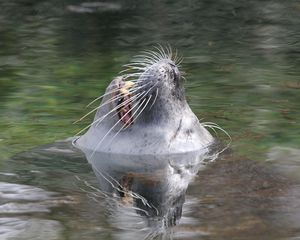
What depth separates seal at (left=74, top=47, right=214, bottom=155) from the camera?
6.60 meters

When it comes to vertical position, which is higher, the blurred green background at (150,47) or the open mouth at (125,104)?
the open mouth at (125,104)

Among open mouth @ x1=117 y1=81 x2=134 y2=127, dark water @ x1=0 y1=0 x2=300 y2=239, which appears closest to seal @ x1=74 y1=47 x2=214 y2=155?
open mouth @ x1=117 y1=81 x2=134 y2=127

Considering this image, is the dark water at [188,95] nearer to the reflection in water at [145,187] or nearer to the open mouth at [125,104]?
the reflection in water at [145,187]

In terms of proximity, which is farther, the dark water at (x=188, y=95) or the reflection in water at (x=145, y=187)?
the dark water at (x=188, y=95)

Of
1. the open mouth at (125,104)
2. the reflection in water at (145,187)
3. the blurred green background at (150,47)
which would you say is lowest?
the blurred green background at (150,47)

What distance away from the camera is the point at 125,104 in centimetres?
661

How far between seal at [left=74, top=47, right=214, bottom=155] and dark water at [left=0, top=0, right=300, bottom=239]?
0.93ft

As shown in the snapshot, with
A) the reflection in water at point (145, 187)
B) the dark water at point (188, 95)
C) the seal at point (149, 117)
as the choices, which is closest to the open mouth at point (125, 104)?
the seal at point (149, 117)

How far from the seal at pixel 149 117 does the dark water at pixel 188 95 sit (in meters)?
0.28

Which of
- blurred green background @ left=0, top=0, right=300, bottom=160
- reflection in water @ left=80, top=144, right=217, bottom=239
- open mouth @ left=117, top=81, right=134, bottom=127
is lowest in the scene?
blurred green background @ left=0, top=0, right=300, bottom=160

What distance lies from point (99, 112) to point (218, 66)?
9.83ft

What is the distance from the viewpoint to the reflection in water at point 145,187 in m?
5.14

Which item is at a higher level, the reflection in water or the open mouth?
the open mouth

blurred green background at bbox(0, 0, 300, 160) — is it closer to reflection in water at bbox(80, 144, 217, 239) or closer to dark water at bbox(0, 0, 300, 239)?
dark water at bbox(0, 0, 300, 239)
